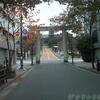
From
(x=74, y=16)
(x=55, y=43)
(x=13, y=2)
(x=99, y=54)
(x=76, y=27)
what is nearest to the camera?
(x=13, y=2)

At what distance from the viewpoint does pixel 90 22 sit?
30.1 meters

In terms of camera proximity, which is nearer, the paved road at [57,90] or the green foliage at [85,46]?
the paved road at [57,90]

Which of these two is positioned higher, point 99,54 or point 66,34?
point 66,34

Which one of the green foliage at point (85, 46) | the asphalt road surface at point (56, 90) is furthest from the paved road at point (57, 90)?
the green foliage at point (85, 46)

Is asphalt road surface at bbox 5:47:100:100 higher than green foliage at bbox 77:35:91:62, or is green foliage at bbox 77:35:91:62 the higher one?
green foliage at bbox 77:35:91:62

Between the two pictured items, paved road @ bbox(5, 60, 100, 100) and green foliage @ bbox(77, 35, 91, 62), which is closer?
paved road @ bbox(5, 60, 100, 100)

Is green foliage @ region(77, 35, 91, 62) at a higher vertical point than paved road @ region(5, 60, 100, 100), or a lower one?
higher

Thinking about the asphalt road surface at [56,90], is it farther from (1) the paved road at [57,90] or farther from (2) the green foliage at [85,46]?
(2) the green foliage at [85,46]

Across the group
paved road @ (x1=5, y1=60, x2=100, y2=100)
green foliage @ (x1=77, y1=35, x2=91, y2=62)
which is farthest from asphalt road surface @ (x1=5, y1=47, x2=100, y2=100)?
green foliage @ (x1=77, y1=35, x2=91, y2=62)

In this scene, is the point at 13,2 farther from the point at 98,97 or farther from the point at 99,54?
the point at 99,54

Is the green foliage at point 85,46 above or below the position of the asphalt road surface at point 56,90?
above

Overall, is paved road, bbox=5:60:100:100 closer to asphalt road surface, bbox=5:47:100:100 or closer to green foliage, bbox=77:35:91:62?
asphalt road surface, bbox=5:47:100:100

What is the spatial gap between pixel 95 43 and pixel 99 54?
267 centimetres

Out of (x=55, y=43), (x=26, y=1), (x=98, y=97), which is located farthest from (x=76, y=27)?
(x=55, y=43)
